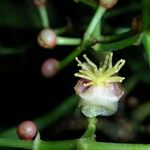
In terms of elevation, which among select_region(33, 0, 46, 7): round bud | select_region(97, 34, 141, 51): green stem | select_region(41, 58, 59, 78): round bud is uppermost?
select_region(33, 0, 46, 7): round bud

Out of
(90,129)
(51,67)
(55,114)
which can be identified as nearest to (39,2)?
(51,67)

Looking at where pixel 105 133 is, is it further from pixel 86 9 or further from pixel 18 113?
pixel 86 9

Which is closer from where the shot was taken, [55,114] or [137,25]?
[137,25]

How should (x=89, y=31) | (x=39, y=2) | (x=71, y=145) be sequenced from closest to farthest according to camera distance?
(x=71, y=145)
(x=89, y=31)
(x=39, y=2)

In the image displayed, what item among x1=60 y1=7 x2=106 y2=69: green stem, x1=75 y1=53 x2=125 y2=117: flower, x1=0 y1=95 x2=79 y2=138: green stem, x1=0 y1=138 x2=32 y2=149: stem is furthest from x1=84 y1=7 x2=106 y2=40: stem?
x1=0 y1=95 x2=79 y2=138: green stem

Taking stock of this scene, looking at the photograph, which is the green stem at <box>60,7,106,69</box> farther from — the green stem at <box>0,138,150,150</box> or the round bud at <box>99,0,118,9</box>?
the green stem at <box>0,138,150,150</box>

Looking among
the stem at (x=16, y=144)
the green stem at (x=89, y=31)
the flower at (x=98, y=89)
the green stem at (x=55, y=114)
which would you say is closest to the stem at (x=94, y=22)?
the green stem at (x=89, y=31)

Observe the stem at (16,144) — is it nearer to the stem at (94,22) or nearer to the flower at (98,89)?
the flower at (98,89)

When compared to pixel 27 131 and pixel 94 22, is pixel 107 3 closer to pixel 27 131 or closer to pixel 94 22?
pixel 94 22
